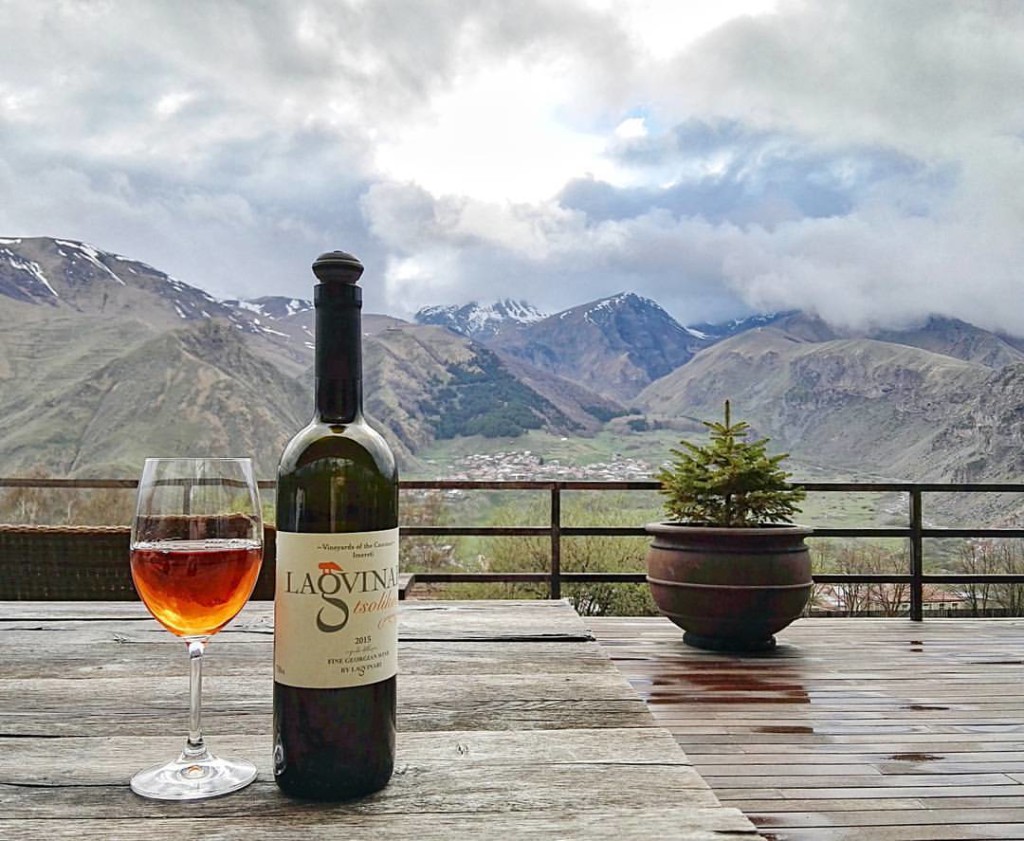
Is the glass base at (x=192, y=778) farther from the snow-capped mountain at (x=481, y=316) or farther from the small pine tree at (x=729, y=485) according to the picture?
the snow-capped mountain at (x=481, y=316)

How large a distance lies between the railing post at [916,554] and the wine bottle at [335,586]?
5.05 m

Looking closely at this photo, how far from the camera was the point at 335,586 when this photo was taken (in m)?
0.49

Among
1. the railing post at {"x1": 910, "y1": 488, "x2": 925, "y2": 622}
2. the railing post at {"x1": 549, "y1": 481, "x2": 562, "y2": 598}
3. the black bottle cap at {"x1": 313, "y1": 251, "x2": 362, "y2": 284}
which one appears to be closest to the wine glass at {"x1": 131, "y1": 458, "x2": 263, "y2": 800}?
the black bottle cap at {"x1": 313, "y1": 251, "x2": 362, "y2": 284}

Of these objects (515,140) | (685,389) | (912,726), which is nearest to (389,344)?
(515,140)

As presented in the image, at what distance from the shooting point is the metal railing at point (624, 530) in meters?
4.56

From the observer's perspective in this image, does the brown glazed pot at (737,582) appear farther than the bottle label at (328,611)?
Yes

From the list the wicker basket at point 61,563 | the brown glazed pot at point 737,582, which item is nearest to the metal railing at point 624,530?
the brown glazed pot at point 737,582

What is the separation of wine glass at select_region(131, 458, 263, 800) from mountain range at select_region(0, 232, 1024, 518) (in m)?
11.3

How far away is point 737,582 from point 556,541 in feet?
3.93

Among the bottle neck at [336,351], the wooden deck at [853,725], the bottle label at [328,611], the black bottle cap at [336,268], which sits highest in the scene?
the black bottle cap at [336,268]

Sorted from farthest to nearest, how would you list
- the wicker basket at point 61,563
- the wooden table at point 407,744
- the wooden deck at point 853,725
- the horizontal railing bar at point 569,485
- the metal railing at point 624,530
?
the metal railing at point 624,530, the horizontal railing bar at point 569,485, the wooden deck at point 853,725, the wicker basket at point 61,563, the wooden table at point 407,744

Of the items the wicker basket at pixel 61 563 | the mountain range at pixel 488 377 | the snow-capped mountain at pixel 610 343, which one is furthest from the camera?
the snow-capped mountain at pixel 610 343

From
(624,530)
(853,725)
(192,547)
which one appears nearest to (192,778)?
(192,547)

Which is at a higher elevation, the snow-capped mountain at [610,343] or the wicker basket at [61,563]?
the snow-capped mountain at [610,343]
